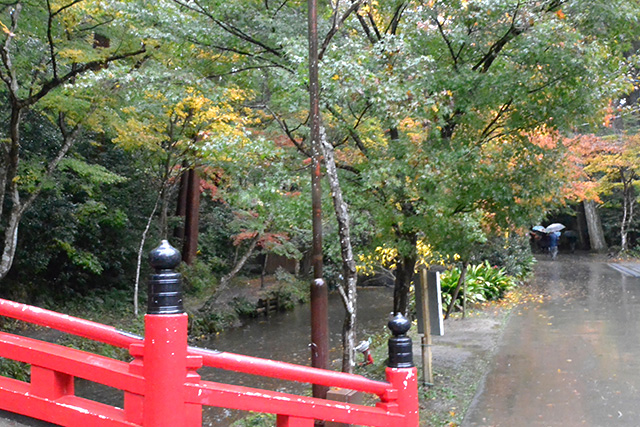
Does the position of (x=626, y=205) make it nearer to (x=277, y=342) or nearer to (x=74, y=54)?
(x=277, y=342)

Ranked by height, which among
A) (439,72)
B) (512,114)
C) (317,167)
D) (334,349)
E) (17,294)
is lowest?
(334,349)

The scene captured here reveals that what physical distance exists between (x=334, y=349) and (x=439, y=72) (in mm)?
7887

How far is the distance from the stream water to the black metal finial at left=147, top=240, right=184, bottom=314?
6787 millimetres

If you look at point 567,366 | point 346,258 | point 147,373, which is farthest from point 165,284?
point 567,366

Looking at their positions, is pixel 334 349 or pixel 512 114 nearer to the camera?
pixel 512 114

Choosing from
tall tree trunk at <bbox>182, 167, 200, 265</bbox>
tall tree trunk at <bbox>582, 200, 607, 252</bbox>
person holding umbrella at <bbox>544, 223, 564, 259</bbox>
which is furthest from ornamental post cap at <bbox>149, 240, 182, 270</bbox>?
tall tree trunk at <bbox>582, 200, 607, 252</bbox>

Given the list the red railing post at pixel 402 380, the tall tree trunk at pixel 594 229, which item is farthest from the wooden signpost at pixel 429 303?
the tall tree trunk at pixel 594 229

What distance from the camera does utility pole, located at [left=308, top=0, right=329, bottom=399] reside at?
617cm

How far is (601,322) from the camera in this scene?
12211mm

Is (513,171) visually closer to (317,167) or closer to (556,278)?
(317,167)

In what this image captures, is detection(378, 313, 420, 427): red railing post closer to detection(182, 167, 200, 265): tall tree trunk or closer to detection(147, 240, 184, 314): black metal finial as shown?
detection(147, 240, 184, 314): black metal finial

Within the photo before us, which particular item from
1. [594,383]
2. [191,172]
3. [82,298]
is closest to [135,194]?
[191,172]

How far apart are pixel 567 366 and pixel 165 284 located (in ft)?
26.0

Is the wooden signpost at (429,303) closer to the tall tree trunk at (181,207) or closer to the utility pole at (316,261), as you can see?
the utility pole at (316,261)
